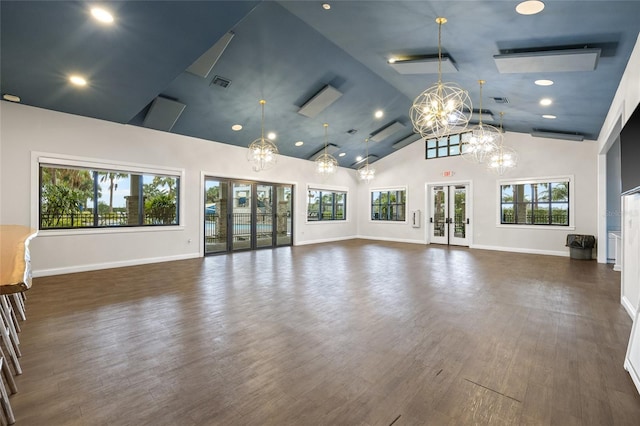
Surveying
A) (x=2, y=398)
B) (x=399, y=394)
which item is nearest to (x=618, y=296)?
(x=399, y=394)

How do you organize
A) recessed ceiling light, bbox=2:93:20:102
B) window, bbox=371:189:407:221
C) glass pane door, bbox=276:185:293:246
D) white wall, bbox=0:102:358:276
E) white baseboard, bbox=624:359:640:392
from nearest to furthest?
white baseboard, bbox=624:359:640:392, recessed ceiling light, bbox=2:93:20:102, white wall, bbox=0:102:358:276, glass pane door, bbox=276:185:293:246, window, bbox=371:189:407:221

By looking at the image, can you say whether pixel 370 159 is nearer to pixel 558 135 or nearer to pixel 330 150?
pixel 330 150

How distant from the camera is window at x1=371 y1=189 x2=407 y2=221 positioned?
1131cm

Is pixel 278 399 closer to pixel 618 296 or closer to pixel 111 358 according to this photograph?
pixel 111 358

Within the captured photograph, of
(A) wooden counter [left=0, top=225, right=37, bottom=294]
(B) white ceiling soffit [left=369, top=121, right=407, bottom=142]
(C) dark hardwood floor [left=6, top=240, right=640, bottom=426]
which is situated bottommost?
(C) dark hardwood floor [left=6, top=240, right=640, bottom=426]

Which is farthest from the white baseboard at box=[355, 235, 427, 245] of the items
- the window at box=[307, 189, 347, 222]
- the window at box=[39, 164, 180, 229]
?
the window at box=[39, 164, 180, 229]

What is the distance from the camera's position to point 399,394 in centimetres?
204

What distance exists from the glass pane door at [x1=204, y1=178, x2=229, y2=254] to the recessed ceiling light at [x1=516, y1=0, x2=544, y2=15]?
22.6ft

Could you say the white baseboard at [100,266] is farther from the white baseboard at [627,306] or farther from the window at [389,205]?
the white baseboard at [627,306]

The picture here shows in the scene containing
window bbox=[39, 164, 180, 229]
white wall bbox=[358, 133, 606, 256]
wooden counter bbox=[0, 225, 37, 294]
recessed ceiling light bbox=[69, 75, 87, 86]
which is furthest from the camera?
white wall bbox=[358, 133, 606, 256]

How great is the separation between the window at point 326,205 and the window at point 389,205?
1.19 m

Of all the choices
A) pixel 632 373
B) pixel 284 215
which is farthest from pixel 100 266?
pixel 632 373

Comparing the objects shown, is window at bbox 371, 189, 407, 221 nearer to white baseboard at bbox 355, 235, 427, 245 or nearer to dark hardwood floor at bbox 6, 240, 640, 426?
white baseboard at bbox 355, 235, 427, 245

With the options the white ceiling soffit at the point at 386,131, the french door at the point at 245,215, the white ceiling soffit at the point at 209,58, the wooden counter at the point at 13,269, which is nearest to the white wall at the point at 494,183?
the white ceiling soffit at the point at 386,131
